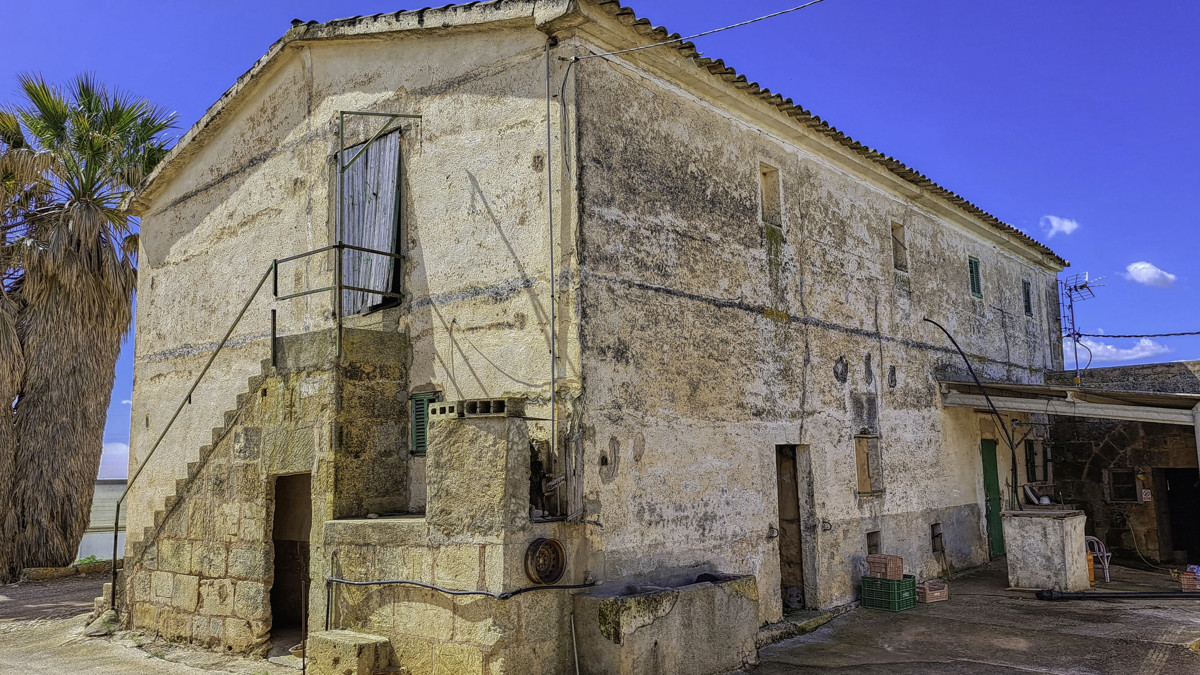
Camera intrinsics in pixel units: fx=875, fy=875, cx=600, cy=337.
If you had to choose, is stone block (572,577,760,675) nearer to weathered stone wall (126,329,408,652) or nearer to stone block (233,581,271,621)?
weathered stone wall (126,329,408,652)

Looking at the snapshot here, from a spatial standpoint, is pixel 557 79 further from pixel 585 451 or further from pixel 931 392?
pixel 931 392

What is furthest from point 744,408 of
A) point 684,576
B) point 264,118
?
point 264,118

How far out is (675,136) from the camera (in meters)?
9.29

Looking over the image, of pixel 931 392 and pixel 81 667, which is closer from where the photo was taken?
pixel 81 667

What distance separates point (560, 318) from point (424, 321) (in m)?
1.94

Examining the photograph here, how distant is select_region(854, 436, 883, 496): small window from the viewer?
11695 mm

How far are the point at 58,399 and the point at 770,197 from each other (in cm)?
1403

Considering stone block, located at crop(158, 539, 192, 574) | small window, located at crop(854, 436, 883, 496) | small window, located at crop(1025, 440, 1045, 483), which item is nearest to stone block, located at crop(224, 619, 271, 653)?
stone block, located at crop(158, 539, 192, 574)

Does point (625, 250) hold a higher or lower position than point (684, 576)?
higher

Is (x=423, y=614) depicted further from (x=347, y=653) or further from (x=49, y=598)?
(x=49, y=598)

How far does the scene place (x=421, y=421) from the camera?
9055 mm

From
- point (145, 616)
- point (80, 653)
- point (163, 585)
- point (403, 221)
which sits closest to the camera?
point (403, 221)

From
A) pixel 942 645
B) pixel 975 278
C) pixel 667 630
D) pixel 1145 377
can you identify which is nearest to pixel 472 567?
pixel 667 630

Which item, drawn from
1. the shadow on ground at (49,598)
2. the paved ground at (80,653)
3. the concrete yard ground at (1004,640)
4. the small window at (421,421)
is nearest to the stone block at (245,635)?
the paved ground at (80,653)
